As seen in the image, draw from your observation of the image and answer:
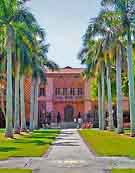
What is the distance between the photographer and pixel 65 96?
9450 centimetres

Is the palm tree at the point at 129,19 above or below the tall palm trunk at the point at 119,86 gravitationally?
above

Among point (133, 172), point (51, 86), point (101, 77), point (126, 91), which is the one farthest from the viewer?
point (51, 86)

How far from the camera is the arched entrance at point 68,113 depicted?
309 ft

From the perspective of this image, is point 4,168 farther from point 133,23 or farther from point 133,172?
point 133,23

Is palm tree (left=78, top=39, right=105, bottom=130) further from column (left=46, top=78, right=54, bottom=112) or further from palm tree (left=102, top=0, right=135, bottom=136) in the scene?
column (left=46, top=78, right=54, bottom=112)

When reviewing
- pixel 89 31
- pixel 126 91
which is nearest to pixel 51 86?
pixel 126 91

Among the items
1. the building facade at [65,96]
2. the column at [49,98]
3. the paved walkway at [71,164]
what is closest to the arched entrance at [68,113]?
the building facade at [65,96]

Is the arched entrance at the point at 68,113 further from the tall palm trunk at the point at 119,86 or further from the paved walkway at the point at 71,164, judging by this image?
the paved walkway at the point at 71,164

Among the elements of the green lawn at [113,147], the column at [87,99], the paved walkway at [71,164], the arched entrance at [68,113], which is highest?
the column at [87,99]

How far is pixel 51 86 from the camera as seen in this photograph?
308 feet

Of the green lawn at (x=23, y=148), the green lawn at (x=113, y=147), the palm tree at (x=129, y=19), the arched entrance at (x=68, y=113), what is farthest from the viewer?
the arched entrance at (x=68, y=113)

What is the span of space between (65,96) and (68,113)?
3507 mm

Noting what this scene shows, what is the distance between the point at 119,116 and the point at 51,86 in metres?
49.4

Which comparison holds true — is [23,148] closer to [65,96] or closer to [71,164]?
[71,164]
